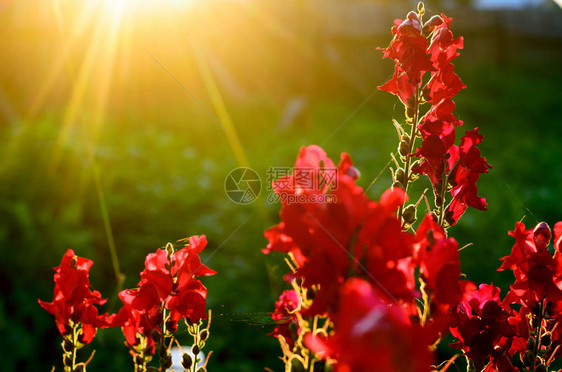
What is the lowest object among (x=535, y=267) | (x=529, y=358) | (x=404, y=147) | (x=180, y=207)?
(x=529, y=358)

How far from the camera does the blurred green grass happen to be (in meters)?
2.20

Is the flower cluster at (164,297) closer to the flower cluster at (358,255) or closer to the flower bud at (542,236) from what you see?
the flower cluster at (358,255)

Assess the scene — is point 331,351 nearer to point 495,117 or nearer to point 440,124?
point 440,124

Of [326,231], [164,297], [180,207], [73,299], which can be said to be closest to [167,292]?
[164,297]

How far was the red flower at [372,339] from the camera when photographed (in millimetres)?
375

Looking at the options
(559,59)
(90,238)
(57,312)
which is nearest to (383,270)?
(57,312)

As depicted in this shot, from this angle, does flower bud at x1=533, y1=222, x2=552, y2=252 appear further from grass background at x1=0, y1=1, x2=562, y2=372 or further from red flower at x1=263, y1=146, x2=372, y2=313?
red flower at x1=263, y1=146, x2=372, y2=313

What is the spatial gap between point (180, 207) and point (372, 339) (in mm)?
3159

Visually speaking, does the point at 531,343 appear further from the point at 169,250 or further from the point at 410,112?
the point at 169,250

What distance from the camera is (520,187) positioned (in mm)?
4324

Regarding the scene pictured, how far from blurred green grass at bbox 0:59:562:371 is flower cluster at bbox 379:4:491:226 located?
0.08 metres

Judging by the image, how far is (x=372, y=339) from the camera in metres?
0.37

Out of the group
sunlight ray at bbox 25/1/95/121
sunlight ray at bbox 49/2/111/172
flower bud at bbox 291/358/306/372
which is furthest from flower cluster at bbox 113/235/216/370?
sunlight ray at bbox 25/1/95/121

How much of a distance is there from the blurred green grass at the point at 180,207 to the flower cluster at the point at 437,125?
8 cm
